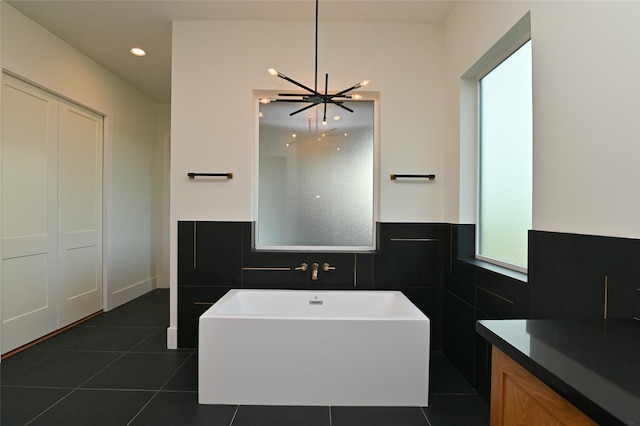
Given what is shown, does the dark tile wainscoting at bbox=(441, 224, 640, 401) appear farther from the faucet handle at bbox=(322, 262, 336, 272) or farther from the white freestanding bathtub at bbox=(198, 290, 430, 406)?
the faucet handle at bbox=(322, 262, 336, 272)

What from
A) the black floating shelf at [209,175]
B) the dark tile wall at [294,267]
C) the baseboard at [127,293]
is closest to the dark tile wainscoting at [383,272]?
the dark tile wall at [294,267]

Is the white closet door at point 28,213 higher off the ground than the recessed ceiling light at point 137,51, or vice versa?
the recessed ceiling light at point 137,51

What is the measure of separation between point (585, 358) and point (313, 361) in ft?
4.81

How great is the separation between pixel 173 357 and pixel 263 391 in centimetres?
103

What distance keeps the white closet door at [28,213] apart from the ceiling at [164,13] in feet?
2.09

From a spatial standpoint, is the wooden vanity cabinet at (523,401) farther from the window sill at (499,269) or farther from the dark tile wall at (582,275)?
the window sill at (499,269)

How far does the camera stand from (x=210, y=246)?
269cm

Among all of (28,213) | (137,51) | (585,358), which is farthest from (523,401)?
(137,51)

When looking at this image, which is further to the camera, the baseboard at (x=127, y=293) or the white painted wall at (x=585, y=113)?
the baseboard at (x=127, y=293)

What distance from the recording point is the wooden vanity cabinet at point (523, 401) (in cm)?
73

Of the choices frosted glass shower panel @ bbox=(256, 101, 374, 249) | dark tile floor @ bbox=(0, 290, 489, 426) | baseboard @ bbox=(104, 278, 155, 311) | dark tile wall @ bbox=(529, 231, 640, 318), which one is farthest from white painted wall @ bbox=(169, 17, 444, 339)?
baseboard @ bbox=(104, 278, 155, 311)

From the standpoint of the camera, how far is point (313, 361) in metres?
1.95

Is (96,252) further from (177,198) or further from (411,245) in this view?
(411,245)

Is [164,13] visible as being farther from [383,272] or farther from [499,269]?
[499,269]
